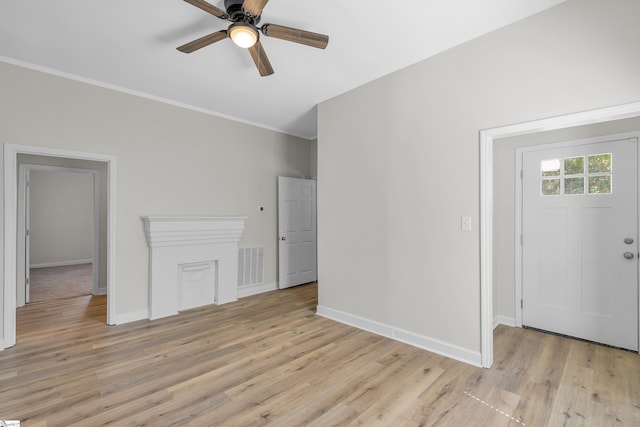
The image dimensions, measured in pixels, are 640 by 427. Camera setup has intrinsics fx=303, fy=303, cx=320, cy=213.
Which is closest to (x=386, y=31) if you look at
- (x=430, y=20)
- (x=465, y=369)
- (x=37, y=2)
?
(x=430, y=20)

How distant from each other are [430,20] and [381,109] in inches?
40.1

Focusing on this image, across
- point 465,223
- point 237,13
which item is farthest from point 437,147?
point 237,13

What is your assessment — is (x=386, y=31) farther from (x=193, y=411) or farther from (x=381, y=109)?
(x=193, y=411)

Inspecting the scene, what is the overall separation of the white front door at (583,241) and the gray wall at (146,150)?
3.63 metres

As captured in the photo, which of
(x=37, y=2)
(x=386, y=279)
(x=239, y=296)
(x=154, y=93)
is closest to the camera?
(x=37, y=2)

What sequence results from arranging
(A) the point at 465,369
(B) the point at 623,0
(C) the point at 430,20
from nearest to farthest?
1. (B) the point at 623,0
2. (C) the point at 430,20
3. (A) the point at 465,369

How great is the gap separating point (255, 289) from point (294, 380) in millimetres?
2647

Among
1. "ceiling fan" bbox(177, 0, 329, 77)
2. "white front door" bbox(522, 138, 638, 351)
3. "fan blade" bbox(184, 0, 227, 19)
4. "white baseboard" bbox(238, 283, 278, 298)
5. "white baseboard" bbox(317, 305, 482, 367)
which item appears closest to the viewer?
"fan blade" bbox(184, 0, 227, 19)

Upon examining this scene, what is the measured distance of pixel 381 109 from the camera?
10.7 ft

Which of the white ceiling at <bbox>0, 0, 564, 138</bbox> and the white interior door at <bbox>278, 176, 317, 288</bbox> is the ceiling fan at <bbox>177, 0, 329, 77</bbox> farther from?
the white interior door at <bbox>278, 176, 317, 288</bbox>

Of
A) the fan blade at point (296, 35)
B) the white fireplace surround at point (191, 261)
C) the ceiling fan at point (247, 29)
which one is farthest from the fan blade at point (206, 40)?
the white fireplace surround at point (191, 261)

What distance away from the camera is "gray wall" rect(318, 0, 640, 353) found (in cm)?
208

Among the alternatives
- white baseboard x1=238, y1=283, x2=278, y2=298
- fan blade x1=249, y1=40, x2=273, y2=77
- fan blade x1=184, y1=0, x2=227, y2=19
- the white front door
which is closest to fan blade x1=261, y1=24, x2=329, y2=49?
fan blade x1=249, y1=40, x2=273, y2=77

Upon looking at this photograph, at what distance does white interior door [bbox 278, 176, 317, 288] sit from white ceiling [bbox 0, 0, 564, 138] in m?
1.86
